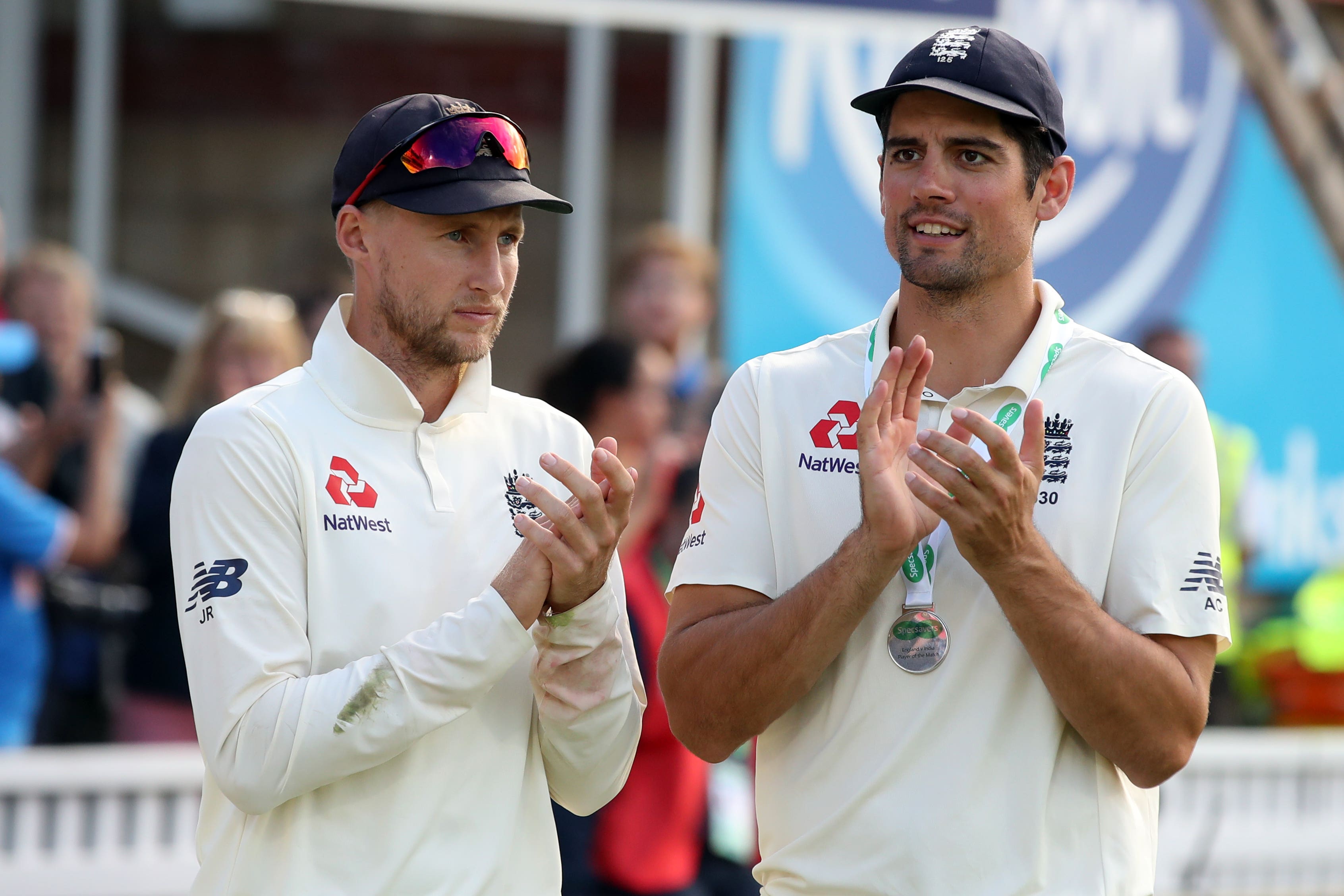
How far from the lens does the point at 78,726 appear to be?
5758 mm

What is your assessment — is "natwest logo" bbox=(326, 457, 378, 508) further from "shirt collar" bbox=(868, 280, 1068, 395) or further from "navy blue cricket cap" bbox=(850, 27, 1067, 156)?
"navy blue cricket cap" bbox=(850, 27, 1067, 156)

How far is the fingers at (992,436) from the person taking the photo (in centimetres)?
242

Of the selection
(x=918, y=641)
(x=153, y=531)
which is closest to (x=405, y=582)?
(x=918, y=641)

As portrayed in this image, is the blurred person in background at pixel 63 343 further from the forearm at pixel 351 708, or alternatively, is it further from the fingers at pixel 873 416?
the fingers at pixel 873 416

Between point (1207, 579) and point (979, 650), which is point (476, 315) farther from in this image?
Result: point (1207, 579)

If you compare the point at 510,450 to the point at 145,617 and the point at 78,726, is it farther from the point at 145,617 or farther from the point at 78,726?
the point at 78,726

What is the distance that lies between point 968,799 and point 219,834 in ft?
4.06

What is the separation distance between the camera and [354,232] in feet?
9.31

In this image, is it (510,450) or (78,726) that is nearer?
(510,450)

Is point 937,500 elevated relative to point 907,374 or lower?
lower

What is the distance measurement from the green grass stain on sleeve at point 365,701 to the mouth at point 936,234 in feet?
3.75

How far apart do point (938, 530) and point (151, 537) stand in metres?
3.31

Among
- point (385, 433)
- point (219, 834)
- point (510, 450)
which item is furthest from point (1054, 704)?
point (219, 834)

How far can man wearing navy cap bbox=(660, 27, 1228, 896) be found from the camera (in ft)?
8.39
